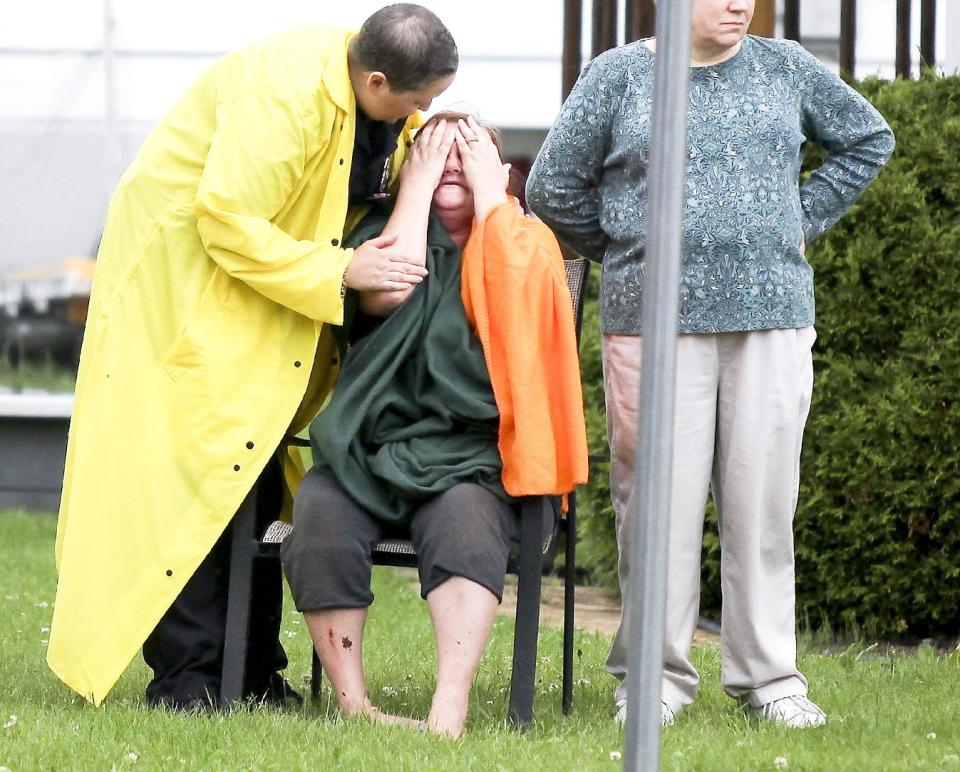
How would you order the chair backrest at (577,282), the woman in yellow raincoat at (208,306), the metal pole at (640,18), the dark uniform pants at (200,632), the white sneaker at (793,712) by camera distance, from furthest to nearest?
the metal pole at (640,18) → the chair backrest at (577,282) → the dark uniform pants at (200,632) → the white sneaker at (793,712) → the woman in yellow raincoat at (208,306)

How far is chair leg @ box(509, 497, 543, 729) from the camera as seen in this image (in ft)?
12.1

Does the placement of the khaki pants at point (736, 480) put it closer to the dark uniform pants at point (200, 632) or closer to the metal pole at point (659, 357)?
the dark uniform pants at point (200, 632)

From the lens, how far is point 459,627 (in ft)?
11.8

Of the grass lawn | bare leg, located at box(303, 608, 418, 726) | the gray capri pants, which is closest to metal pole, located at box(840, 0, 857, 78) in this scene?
the grass lawn

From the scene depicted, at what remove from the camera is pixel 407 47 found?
357cm

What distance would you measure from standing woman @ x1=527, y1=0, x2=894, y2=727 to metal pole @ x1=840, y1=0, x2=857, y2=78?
8.46 feet

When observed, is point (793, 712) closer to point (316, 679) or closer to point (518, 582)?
point (518, 582)

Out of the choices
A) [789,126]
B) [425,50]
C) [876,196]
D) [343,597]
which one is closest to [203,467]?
[343,597]

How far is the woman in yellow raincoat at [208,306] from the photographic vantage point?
3.65 m

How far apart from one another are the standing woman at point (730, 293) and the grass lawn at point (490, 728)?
21 centimetres

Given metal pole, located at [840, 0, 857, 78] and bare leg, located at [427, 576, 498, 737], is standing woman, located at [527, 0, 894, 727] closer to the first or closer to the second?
bare leg, located at [427, 576, 498, 737]

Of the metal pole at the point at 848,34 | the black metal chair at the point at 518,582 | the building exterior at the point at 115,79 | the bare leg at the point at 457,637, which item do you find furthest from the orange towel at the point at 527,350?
the building exterior at the point at 115,79

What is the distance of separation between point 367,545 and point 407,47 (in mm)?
1122

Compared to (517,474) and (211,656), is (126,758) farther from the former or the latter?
(517,474)
